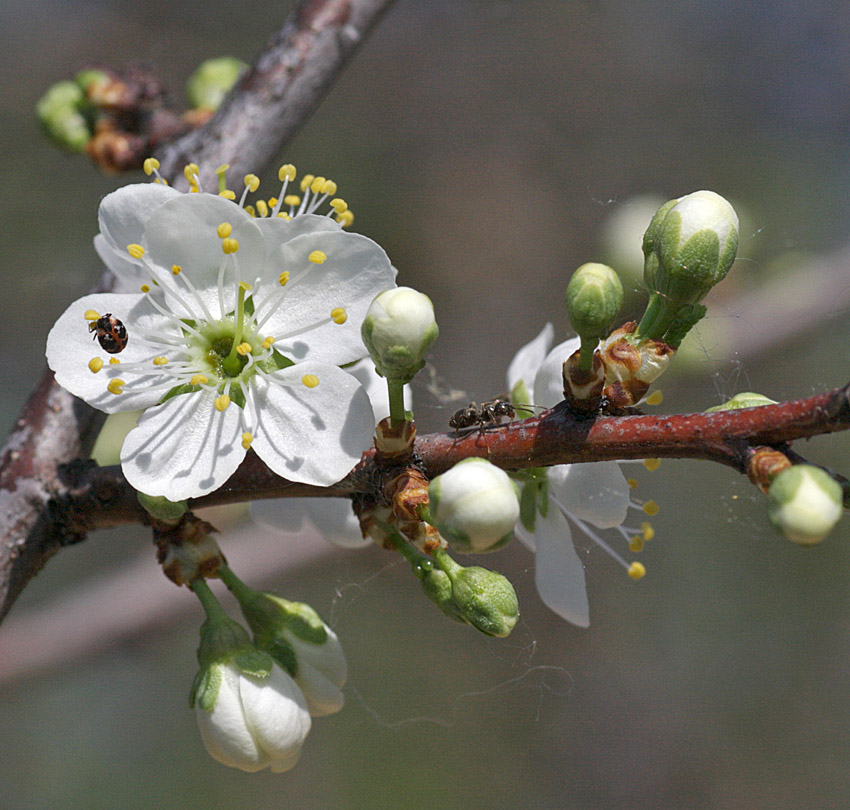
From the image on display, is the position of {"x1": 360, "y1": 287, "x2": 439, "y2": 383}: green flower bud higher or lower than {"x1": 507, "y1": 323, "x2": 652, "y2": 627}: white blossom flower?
higher

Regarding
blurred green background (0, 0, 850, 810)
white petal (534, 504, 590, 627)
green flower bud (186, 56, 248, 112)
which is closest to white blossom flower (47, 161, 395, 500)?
white petal (534, 504, 590, 627)

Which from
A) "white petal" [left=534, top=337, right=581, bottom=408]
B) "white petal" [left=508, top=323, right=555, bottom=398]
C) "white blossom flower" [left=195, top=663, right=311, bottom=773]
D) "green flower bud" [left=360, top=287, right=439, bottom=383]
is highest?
"green flower bud" [left=360, top=287, right=439, bottom=383]

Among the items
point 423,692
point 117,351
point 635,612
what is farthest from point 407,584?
point 117,351

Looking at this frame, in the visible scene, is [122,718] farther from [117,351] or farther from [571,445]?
[571,445]

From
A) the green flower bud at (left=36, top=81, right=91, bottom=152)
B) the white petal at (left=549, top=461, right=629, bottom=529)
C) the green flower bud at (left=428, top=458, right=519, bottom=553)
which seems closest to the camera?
the green flower bud at (left=428, top=458, right=519, bottom=553)

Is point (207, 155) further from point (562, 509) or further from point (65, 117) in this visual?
point (562, 509)

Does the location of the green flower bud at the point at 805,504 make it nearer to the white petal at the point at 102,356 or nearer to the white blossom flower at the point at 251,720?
the white blossom flower at the point at 251,720

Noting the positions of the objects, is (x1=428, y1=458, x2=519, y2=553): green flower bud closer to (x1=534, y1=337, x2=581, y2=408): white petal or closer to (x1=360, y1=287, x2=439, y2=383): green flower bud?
(x1=360, y1=287, x2=439, y2=383): green flower bud
